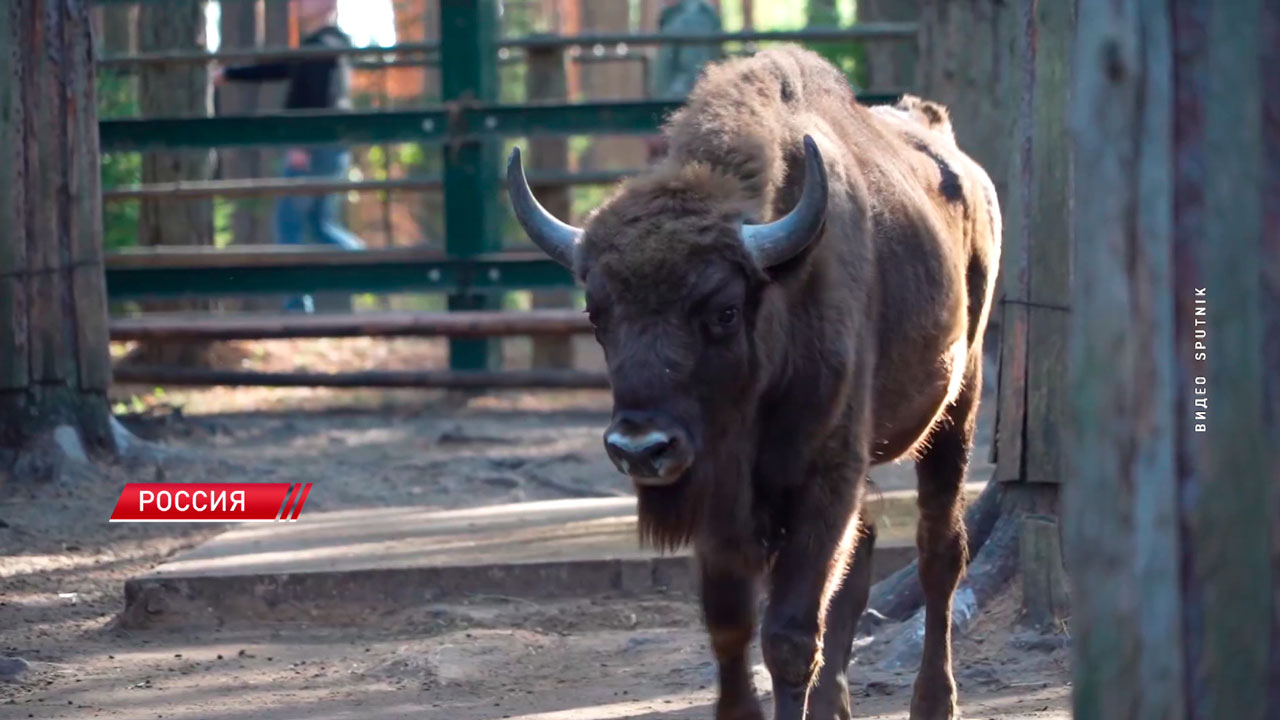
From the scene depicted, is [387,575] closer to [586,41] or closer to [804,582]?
[804,582]

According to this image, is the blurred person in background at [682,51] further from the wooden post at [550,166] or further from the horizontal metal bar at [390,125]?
the horizontal metal bar at [390,125]

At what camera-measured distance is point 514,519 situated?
24.1 feet

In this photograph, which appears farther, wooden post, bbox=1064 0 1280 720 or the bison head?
the bison head

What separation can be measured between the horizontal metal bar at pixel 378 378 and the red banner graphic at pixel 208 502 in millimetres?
2639

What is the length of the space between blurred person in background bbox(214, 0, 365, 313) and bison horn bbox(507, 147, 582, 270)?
7.70 meters

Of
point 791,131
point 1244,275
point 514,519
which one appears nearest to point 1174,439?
point 1244,275

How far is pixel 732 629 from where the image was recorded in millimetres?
4535

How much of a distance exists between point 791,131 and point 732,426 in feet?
3.25

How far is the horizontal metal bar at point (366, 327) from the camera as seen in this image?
10.7 metres

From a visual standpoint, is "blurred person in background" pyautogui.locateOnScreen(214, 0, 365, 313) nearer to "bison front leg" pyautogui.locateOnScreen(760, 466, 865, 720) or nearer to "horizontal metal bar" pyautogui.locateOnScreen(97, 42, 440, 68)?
"horizontal metal bar" pyautogui.locateOnScreen(97, 42, 440, 68)

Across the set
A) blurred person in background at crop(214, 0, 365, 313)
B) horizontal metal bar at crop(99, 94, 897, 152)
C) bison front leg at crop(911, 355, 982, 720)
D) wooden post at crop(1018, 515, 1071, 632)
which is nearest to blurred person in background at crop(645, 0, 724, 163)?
horizontal metal bar at crop(99, 94, 897, 152)

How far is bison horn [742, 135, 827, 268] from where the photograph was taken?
167 inches

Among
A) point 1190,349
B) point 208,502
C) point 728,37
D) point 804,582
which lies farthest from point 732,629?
point 728,37

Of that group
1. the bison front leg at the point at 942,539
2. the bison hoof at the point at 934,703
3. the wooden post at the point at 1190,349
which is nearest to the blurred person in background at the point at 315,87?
the bison front leg at the point at 942,539
